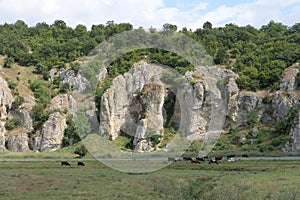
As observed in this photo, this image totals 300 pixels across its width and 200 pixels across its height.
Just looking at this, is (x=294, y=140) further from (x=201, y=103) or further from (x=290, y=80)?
(x=201, y=103)

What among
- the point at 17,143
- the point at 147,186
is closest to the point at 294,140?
the point at 147,186

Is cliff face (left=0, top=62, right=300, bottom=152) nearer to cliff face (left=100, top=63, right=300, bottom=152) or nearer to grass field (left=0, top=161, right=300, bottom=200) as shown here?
cliff face (left=100, top=63, right=300, bottom=152)

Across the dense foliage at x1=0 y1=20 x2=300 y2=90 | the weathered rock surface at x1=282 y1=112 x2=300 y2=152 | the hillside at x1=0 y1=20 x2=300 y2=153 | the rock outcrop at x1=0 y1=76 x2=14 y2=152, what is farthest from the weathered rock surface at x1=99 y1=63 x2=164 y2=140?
the weathered rock surface at x1=282 y1=112 x2=300 y2=152

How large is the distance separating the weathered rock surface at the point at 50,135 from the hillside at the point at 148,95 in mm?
238

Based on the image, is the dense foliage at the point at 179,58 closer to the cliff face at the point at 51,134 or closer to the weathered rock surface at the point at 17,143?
the cliff face at the point at 51,134

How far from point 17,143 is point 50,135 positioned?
7536 millimetres

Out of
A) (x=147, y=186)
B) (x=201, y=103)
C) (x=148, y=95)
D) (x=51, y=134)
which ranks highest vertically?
(x=148, y=95)

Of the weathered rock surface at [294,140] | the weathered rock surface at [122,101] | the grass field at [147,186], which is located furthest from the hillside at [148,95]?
the grass field at [147,186]

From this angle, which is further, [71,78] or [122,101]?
[71,78]

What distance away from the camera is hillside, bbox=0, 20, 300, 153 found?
289 feet

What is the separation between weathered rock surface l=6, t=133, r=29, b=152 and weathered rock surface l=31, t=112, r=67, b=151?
7.39ft

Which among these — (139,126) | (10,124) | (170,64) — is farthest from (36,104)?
(170,64)

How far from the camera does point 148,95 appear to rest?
Answer: 97.6 meters

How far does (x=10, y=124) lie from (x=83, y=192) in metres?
74.7
